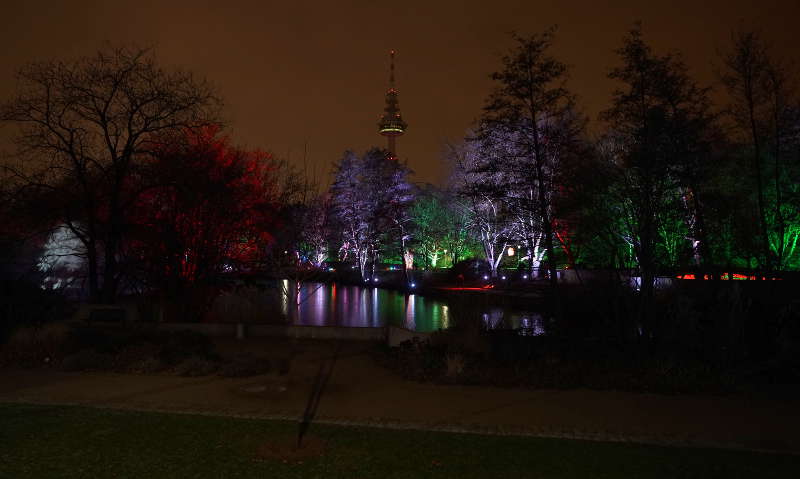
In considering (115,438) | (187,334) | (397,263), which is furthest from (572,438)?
(397,263)

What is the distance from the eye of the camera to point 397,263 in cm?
6781

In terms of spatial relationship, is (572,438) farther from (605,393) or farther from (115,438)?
(115,438)

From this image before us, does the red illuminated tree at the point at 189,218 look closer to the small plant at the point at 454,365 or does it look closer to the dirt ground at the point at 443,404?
the dirt ground at the point at 443,404

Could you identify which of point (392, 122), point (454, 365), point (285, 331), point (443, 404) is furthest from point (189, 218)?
point (392, 122)

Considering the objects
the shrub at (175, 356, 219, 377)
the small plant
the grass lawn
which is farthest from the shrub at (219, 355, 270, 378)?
the small plant

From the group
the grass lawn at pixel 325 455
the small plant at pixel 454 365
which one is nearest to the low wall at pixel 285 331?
the small plant at pixel 454 365

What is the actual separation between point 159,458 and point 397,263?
→ 61108 mm

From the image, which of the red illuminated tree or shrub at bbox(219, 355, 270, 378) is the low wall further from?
shrub at bbox(219, 355, 270, 378)

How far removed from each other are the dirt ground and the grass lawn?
0.55 metres

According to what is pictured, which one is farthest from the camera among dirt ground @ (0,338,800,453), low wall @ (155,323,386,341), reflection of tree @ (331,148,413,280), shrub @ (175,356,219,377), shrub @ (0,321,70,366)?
reflection of tree @ (331,148,413,280)

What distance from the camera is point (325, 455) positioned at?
22.4 feet

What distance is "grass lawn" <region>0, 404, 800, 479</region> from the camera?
6.37 meters

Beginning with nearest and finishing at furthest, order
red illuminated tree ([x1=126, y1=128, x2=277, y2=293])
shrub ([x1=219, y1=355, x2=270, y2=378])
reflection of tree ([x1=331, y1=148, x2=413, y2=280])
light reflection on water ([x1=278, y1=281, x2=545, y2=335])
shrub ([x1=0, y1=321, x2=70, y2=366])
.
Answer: shrub ([x1=219, y1=355, x2=270, y2=378]), shrub ([x1=0, y1=321, x2=70, y2=366]), red illuminated tree ([x1=126, y1=128, x2=277, y2=293]), light reflection on water ([x1=278, y1=281, x2=545, y2=335]), reflection of tree ([x1=331, y1=148, x2=413, y2=280])

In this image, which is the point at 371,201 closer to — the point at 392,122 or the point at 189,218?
the point at 189,218
